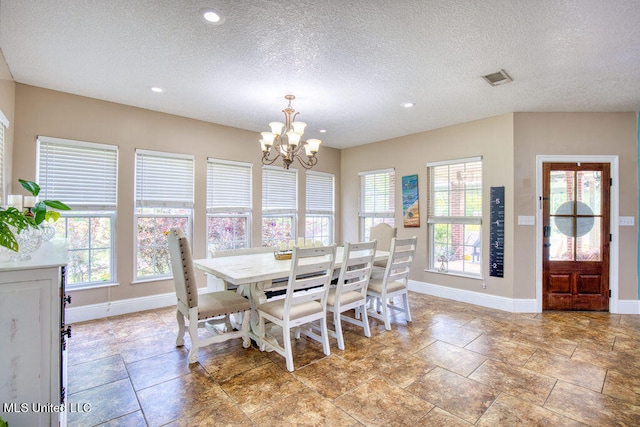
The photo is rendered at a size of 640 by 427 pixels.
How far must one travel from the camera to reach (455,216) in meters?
4.68

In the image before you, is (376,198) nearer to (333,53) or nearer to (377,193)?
(377,193)

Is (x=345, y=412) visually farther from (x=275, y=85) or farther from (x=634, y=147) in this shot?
(x=634, y=147)

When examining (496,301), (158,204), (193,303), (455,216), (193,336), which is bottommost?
(496,301)

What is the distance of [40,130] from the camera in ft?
10.8

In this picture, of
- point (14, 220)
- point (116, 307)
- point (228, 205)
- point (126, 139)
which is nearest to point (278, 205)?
point (228, 205)

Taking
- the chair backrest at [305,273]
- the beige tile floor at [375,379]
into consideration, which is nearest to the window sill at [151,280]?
the beige tile floor at [375,379]

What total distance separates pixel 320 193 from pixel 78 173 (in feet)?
12.2

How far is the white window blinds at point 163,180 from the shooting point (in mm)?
3954

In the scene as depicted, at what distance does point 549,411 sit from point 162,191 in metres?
4.48

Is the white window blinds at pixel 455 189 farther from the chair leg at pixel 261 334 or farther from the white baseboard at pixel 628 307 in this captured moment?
the chair leg at pixel 261 334

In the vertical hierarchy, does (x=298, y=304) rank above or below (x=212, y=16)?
below

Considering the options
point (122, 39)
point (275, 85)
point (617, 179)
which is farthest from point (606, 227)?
point (122, 39)

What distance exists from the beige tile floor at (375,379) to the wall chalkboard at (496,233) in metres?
0.92

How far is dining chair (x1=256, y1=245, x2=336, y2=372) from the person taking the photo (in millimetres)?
2469
